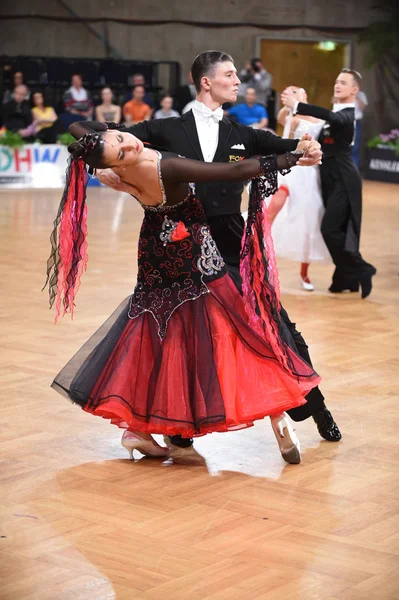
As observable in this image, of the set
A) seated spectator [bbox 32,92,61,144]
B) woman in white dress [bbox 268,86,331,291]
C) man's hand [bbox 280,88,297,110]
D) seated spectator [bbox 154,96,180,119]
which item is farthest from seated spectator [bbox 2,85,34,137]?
man's hand [bbox 280,88,297,110]

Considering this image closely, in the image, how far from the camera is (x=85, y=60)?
17.0 meters

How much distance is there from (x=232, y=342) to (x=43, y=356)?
192 cm

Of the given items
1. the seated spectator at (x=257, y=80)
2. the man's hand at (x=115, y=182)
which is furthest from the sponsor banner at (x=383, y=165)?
the man's hand at (x=115, y=182)

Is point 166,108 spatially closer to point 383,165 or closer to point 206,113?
point 383,165

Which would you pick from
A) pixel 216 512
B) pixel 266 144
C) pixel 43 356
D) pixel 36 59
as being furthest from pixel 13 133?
pixel 216 512

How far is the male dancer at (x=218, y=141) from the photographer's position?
4.08 metres

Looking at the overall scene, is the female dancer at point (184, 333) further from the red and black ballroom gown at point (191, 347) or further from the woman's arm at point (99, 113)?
the woman's arm at point (99, 113)

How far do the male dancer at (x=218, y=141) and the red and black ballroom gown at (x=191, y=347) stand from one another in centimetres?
17

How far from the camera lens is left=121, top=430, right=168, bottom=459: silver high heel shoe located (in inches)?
156

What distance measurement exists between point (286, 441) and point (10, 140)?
11.3m

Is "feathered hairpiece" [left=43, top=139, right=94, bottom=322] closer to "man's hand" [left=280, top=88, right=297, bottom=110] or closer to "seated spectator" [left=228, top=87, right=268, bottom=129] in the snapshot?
"man's hand" [left=280, top=88, right=297, bottom=110]

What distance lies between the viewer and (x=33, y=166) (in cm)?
1470

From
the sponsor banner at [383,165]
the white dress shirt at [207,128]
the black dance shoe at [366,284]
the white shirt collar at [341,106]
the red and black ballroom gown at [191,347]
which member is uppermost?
the white dress shirt at [207,128]

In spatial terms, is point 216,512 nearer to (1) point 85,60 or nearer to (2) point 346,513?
(2) point 346,513
